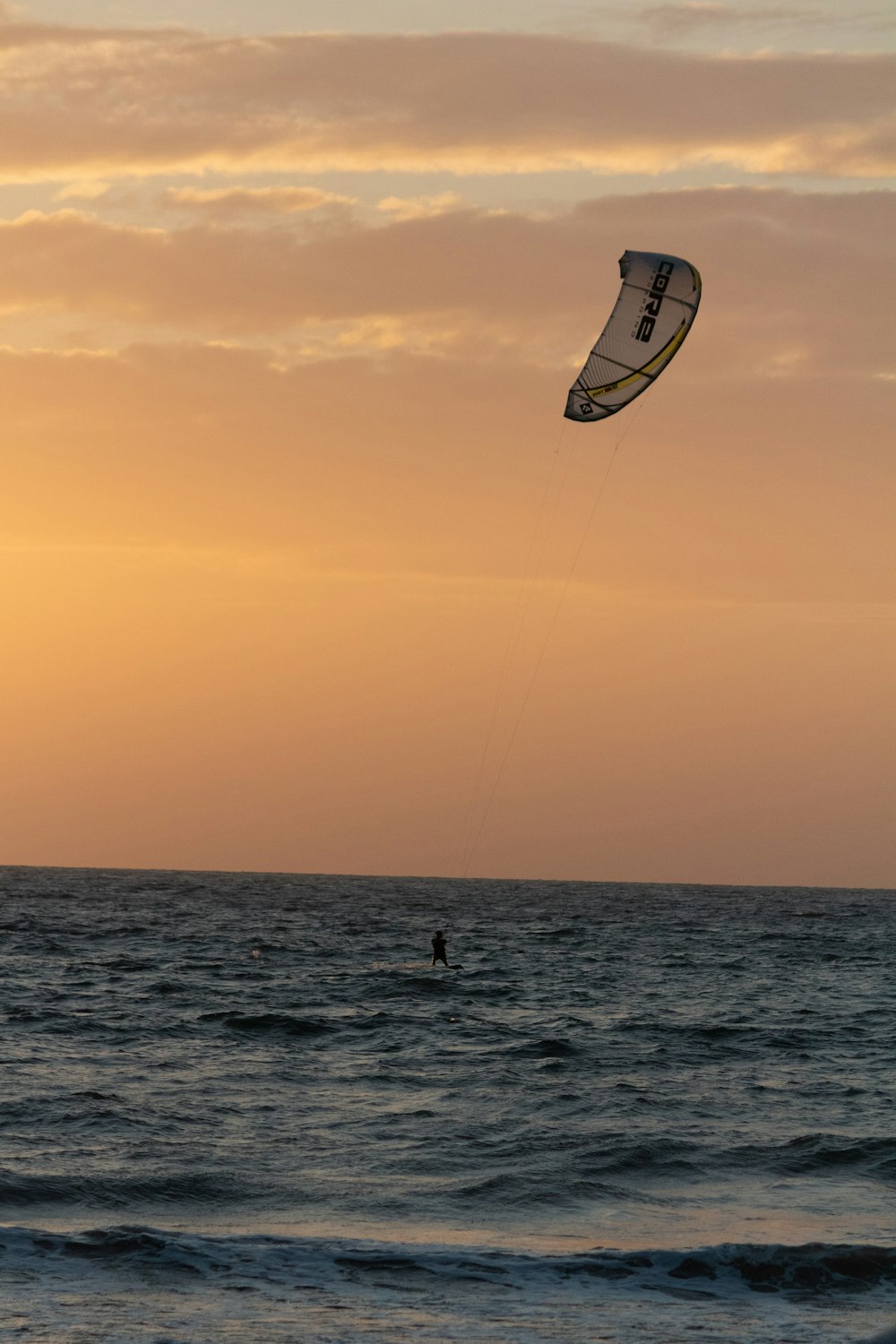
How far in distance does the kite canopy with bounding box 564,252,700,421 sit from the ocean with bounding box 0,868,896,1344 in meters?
11.8

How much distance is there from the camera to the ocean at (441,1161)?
1394 cm

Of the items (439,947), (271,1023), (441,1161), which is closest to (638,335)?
(441,1161)

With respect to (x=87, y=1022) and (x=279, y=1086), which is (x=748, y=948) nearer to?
(x=87, y=1022)

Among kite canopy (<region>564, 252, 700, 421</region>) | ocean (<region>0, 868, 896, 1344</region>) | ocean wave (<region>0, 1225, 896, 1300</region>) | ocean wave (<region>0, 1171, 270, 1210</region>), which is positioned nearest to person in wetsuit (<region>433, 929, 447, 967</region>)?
ocean (<region>0, 868, 896, 1344</region>)

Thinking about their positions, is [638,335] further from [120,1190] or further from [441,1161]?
[120,1190]

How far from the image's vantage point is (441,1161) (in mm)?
20344

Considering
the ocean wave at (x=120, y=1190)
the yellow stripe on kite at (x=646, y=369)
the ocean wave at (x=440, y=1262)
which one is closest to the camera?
the ocean wave at (x=440, y=1262)

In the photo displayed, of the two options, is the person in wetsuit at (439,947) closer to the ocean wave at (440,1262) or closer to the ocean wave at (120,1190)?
the ocean wave at (120,1190)

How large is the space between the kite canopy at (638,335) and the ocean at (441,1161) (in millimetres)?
11797

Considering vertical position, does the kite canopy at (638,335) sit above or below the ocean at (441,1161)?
above

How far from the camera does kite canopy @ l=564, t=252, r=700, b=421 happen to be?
24875 mm

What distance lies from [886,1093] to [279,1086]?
419 inches

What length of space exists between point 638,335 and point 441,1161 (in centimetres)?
1362

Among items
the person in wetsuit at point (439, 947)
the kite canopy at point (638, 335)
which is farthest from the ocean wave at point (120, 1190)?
the person in wetsuit at point (439, 947)
